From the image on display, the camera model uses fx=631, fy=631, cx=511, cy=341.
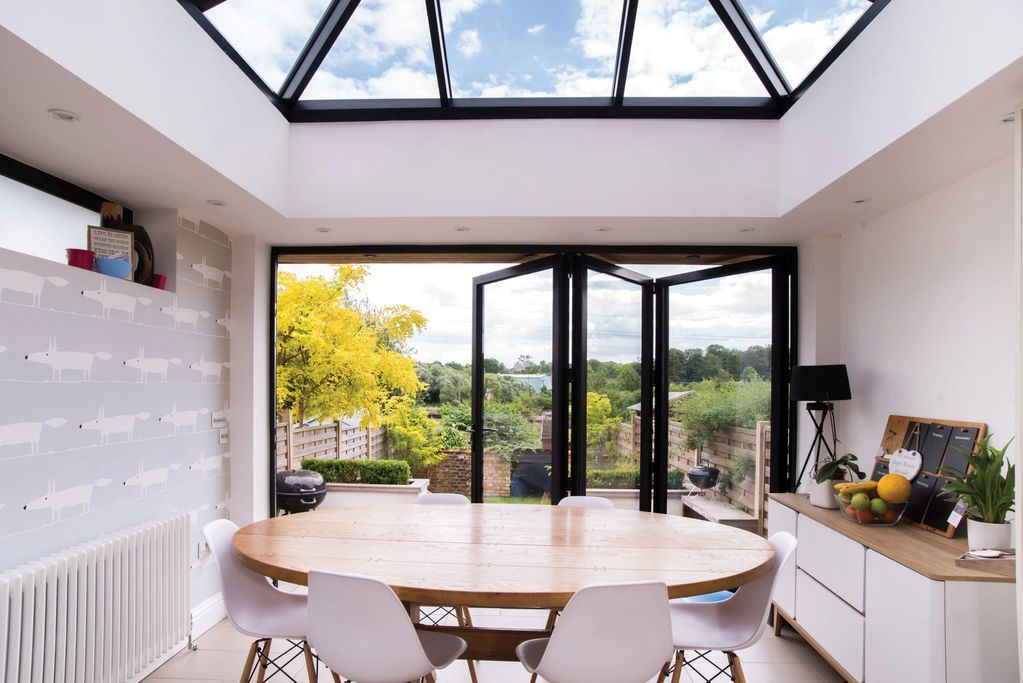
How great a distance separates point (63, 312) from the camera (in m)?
2.65

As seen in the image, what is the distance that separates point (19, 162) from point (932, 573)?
3.93m

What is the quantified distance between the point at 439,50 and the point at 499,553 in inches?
102

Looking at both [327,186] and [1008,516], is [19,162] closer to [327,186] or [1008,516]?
[327,186]

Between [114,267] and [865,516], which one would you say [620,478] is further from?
[114,267]

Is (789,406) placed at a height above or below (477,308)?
below

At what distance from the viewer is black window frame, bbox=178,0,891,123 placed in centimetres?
329

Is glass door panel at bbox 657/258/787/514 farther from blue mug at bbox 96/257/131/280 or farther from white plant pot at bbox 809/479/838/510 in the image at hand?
blue mug at bbox 96/257/131/280

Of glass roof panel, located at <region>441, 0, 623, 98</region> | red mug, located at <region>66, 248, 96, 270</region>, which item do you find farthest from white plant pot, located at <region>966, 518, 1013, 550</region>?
red mug, located at <region>66, 248, 96, 270</region>

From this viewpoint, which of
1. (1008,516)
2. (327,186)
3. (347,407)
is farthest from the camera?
(347,407)

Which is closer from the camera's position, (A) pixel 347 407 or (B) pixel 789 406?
(B) pixel 789 406

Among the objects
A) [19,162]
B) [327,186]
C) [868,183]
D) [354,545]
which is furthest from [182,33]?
[868,183]

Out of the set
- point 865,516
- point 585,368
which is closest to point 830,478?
point 865,516

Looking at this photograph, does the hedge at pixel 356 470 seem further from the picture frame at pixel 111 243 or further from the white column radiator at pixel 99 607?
the picture frame at pixel 111 243

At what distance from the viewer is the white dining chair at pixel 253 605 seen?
2320 millimetres
